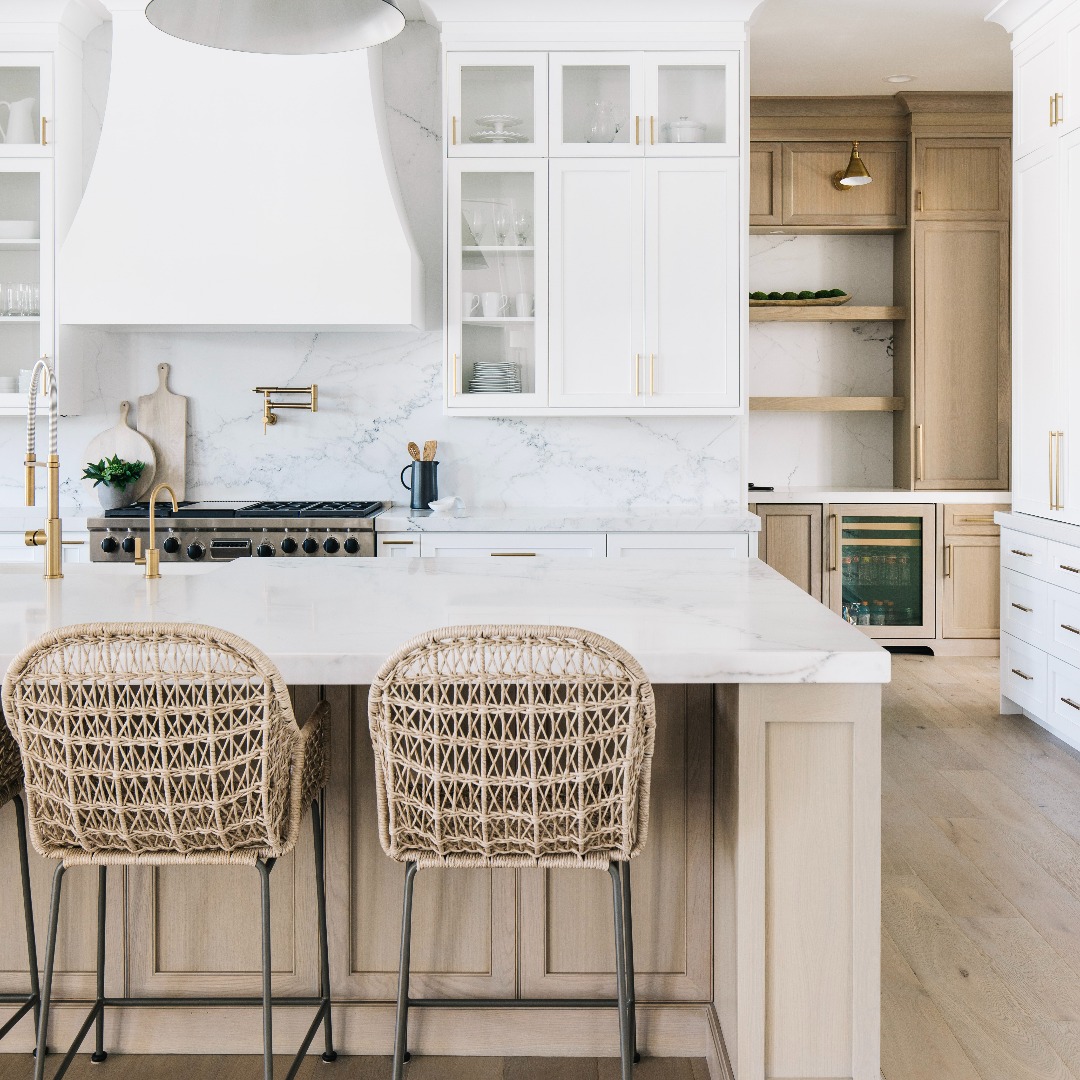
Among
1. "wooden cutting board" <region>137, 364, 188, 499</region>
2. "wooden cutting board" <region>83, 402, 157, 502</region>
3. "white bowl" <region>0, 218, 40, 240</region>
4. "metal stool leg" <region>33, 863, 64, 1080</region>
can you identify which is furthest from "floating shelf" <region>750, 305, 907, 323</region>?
Answer: "metal stool leg" <region>33, 863, 64, 1080</region>

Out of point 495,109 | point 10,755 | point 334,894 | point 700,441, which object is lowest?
point 334,894

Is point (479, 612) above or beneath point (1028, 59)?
beneath

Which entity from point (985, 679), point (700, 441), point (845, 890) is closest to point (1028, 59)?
point (700, 441)

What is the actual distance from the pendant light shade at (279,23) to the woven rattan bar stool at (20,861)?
138cm

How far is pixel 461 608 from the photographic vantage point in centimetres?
203

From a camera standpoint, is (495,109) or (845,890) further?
(495,109)

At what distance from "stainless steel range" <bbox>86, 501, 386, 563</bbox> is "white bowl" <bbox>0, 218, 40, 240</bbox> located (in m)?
1.15

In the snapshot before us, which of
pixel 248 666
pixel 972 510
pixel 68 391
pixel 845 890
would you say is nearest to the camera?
pixel 248 666

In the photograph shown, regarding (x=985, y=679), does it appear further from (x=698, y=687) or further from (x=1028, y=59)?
(x=698, y=687)

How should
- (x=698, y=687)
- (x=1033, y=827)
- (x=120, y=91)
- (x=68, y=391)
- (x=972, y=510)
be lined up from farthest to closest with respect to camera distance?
(x=972, y=510)
(x=68, y=391)
(x=120, y=91)
(x=1033, y=827)
(x=698, y=687)

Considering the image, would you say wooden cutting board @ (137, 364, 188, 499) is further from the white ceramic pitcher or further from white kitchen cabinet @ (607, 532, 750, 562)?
white kitchen cabinet @ (607, 532, 750, 562)

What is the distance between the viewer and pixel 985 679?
517 centimetres

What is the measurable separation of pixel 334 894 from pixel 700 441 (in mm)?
2923

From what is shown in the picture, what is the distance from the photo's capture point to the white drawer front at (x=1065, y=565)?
12.6ft
